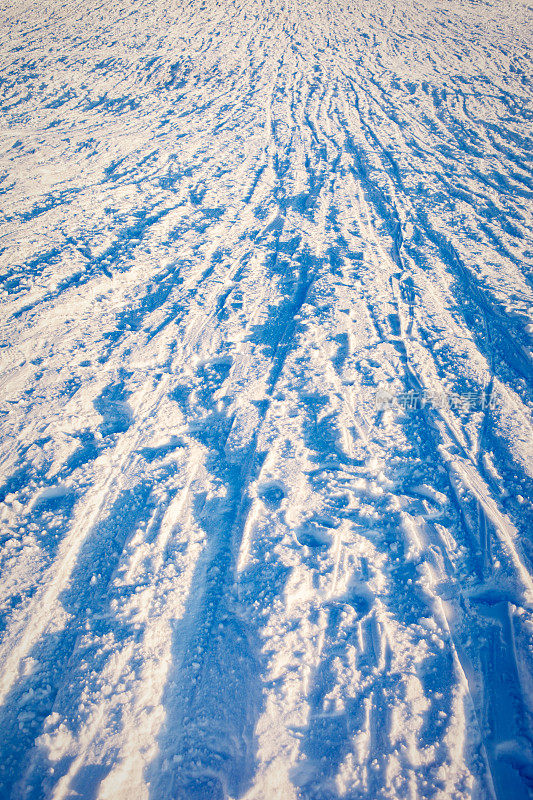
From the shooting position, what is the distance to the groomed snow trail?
5.33ft

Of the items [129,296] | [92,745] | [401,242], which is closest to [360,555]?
[92,745]

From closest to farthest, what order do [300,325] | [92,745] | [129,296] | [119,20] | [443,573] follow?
[92,745] < [443,573] < [300,325] < [129,296] < [119,20]

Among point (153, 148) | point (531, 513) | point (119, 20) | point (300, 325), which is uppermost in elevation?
point (119, 20)

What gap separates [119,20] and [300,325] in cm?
1297

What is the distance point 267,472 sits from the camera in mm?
2453

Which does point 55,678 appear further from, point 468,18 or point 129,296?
point 468,18

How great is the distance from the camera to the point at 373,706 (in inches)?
65.7

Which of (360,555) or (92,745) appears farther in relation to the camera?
(360,555)

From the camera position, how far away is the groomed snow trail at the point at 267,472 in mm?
1624

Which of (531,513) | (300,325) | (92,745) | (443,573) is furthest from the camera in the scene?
(300,325)

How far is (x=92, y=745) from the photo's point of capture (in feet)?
5.25

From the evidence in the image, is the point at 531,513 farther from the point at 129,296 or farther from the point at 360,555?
the point at 129,296

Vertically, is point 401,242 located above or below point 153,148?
below

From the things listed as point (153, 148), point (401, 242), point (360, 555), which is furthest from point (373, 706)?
point (153, 148)
